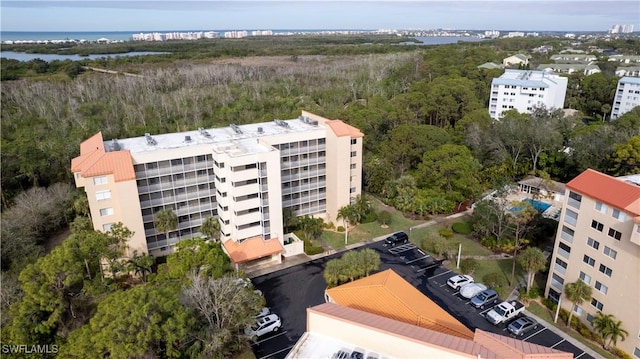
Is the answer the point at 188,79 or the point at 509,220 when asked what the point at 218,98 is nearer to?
the point at 188,79

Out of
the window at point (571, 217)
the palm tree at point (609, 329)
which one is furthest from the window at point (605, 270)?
the window at point (571, 217)

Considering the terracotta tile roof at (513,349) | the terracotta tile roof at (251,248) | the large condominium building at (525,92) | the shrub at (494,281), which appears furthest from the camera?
the large condominium building at (525,92)

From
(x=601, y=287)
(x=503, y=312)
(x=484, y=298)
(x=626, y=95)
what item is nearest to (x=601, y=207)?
(x=601, y=287)

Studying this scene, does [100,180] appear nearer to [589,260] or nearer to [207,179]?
[207,179]

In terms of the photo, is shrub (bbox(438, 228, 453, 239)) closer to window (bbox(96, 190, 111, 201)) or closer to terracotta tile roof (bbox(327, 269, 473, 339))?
terracotta tile roof (bbox(327, 269, 473, 339))

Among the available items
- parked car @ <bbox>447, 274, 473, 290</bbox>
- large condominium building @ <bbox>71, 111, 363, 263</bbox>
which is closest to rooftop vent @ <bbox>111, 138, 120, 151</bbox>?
large condominium building @ <bbox>71, 111, 363, 263</bbox>

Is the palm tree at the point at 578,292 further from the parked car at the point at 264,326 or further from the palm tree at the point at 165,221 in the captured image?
the palm tree at the point at 165,221

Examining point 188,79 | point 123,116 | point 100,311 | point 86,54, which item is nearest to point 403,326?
point 100,311
